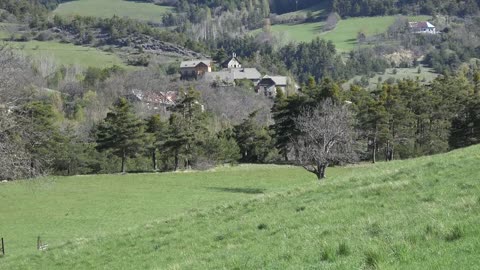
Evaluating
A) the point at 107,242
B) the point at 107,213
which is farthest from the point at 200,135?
A: the point at 107,242

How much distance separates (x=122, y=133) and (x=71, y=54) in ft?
315

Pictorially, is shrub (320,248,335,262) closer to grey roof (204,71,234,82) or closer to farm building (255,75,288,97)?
grey roof (204,71,234,82)

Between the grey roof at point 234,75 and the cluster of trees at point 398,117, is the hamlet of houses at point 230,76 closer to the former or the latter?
the grey roof at point 234,75

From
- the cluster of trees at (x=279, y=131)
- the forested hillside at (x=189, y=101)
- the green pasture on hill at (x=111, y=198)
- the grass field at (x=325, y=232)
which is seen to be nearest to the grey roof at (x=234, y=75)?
the forested hillside at (x=189, y=101)

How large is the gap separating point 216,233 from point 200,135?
4664cm

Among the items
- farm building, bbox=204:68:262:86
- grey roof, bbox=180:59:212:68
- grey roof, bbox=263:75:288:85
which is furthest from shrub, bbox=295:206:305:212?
grey roof, bbox=180:59:212:68

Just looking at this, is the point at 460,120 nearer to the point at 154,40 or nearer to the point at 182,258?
the point at 182,258

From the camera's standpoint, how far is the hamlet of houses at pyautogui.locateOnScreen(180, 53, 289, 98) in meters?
129

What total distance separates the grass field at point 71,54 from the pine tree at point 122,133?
7932 cm

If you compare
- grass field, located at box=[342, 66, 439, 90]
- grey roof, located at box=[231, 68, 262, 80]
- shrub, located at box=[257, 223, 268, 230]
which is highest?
shrub, located at box=[257, 223, 268, 230]

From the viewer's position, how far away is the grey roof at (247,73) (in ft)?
450

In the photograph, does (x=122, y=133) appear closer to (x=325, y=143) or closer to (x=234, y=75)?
(x=325, y=143)

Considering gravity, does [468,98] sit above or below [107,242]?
below

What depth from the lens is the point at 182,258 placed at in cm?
1272
